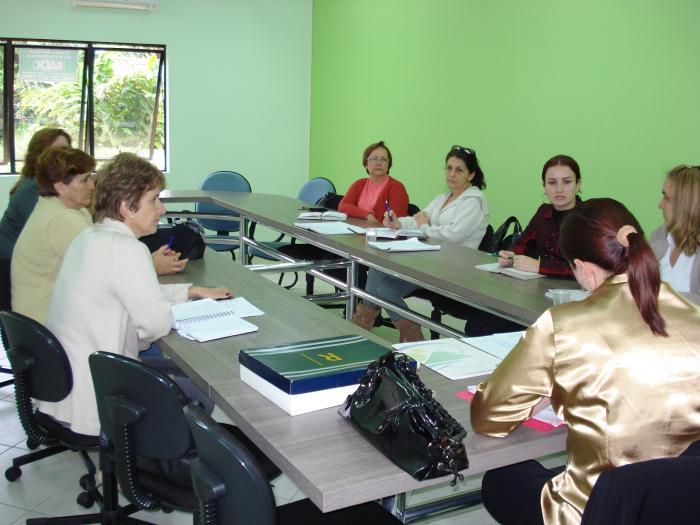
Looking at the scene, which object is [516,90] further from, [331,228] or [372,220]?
[331,228]

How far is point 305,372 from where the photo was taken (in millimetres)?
1614

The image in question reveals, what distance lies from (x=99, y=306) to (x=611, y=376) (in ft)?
4.60

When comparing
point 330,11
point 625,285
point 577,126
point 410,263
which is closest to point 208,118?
point 330,11

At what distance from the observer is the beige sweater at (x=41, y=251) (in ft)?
9.23

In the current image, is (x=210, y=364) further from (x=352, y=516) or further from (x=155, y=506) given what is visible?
(x=352, y=516)

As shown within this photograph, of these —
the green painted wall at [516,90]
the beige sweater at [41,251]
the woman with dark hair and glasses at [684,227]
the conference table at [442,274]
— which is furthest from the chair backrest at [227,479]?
the green painted wall at [516,90]

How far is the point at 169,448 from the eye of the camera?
1747 mm

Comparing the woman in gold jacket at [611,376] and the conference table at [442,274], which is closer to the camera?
the woman in gold jacket at [611,376]

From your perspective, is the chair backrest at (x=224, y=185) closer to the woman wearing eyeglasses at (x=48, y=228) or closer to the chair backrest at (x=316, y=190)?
the chair backrest at (x=316, y=190)

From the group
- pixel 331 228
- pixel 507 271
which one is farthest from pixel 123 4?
pixel 507 271

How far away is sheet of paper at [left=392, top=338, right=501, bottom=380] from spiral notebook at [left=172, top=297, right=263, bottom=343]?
51cm

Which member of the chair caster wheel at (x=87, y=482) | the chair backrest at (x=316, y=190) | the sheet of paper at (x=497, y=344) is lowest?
the chair caster wheel at (x=87, y=482)

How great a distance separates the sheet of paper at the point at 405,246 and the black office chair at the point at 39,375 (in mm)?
1760

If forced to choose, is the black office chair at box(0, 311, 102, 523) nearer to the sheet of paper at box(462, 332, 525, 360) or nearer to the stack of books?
the stack of books
